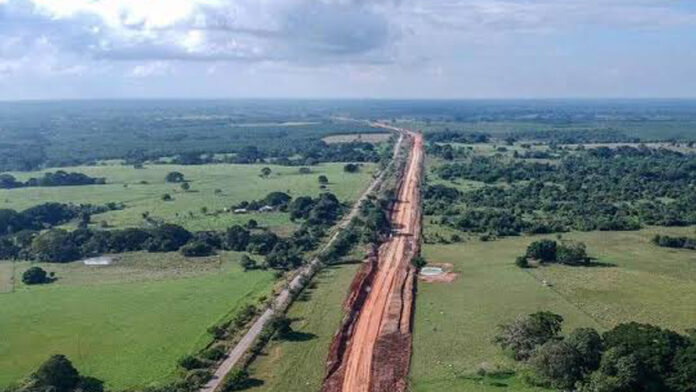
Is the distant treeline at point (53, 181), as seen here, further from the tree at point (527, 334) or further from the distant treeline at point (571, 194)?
the tree at point (527, 334)

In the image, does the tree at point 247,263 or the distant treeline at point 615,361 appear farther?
the tree at point 247,263

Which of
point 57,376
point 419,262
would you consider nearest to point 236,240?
point 419,262

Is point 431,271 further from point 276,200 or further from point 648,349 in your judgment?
point 276,200

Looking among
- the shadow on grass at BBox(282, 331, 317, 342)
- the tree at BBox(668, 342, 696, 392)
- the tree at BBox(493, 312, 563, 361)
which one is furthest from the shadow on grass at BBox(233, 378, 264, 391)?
the tree at BBox(668, 342, 696, 392)

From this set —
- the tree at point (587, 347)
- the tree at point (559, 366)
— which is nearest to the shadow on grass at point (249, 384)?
the tree at point (559, 366)

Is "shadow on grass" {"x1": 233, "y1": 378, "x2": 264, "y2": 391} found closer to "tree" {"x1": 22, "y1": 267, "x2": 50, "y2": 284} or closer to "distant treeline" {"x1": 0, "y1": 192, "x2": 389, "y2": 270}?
"distant treeline" {"x1": 0, "y1": 192, "x2": 389, "y2": 270}

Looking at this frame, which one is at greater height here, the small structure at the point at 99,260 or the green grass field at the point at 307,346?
the small structure at the point at 99,260

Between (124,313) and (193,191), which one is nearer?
(124,313)
